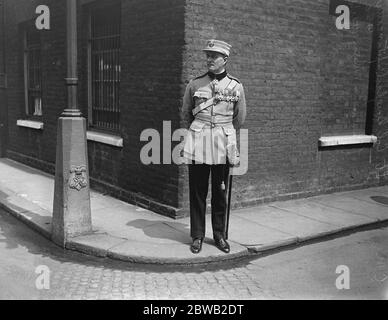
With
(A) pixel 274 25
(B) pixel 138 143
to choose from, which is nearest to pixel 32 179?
(B) pixel 138 143

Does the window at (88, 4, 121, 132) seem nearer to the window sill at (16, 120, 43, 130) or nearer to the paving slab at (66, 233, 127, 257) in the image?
the window sill at (16, 120, 43, 130)

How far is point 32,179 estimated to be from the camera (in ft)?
31.9

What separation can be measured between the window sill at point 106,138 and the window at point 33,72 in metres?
3.07

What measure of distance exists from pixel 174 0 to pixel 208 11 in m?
0.49

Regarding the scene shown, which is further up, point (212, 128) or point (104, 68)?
point (104, 68)

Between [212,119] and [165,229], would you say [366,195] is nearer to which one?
[165,229]

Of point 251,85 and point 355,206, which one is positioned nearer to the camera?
point 251,85

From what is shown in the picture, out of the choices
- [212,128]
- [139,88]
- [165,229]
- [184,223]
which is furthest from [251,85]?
[165,229]

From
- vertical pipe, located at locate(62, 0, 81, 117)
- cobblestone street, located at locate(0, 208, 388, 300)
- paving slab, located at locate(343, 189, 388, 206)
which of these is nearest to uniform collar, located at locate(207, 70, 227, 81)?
vertical pipe, located at locate(62, 0, 81, 117)

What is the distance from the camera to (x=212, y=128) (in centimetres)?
529

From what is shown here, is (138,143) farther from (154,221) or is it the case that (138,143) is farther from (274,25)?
(274,25)

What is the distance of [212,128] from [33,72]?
747 centimetres

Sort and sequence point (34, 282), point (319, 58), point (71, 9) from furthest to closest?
point (319, 58) < point (71, 9) < point (34, 282)

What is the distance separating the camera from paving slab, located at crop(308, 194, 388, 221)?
7.42 m
